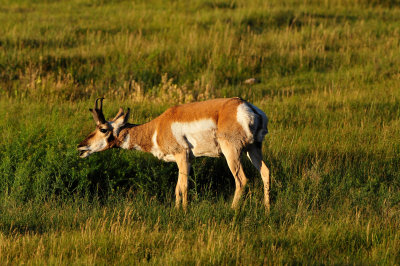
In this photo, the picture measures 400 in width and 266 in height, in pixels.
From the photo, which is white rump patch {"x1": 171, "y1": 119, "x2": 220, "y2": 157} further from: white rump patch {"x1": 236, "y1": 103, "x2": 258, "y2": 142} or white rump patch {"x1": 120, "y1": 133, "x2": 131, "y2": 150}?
white rump patch {"x1": 120, "y1": 133, "x2": 131, "y2": 150}

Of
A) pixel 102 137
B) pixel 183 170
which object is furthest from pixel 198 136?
pixel 102 137

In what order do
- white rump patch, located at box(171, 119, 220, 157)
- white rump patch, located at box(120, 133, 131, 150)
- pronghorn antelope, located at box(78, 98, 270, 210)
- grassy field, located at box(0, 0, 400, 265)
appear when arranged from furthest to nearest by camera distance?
white rump patch, located at box(120, 133, 131, 150) → white rump patch, located at box(171, 119, 220, 157) → pronghorn antelope, located at box(78, 98, 270, 210) → grassy field, located at box(0, 0, 400, 265)

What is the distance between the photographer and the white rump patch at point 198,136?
753 centimetres

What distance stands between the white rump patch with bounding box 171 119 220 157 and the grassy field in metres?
0.63

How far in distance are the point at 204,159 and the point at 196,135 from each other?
160 cm

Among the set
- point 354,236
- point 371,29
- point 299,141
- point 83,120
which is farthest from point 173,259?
point 371,29

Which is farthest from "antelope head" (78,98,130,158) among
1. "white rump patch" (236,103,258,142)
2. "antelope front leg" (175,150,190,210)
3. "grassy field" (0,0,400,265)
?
"white rump patch" (236,103,258,142)

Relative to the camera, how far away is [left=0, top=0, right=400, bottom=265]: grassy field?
6113 mm

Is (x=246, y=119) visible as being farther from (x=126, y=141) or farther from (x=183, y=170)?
(x=126, y=141)

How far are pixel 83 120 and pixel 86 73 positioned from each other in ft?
16.0

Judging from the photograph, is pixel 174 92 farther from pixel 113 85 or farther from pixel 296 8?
pixel 296 8

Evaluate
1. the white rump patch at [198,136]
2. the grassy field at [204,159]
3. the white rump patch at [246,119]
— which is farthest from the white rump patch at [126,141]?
the white rump patch at [246,119]

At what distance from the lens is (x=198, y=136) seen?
762 centimetres

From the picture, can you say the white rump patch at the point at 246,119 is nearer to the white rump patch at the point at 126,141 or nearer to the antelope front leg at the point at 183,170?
the antelope front leg at the point at 183,170
